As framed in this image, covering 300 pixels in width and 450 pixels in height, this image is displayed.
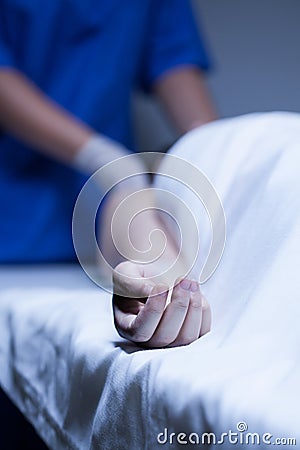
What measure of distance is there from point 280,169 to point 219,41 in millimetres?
956

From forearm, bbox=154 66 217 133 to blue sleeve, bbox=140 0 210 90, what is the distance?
14 mm

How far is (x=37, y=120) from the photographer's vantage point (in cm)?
108

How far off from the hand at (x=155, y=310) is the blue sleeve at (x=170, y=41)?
78 centimetres

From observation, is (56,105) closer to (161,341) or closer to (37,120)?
(37,120)

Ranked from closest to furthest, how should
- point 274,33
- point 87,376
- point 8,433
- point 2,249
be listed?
point 87,376, point 8,433, point 2,249, point 274,33

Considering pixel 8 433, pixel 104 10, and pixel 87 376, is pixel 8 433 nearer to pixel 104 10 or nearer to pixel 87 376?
pixel 87 376

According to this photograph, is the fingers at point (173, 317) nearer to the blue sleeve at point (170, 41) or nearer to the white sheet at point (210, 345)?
the white sheet at point (210, 345)

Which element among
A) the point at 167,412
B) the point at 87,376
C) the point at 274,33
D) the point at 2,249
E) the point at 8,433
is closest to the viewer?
the point at 167,412

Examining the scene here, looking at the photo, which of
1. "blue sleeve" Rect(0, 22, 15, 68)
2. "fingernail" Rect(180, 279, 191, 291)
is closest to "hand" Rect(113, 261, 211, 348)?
"fingernail" Rect(180, 279, 191, 291)

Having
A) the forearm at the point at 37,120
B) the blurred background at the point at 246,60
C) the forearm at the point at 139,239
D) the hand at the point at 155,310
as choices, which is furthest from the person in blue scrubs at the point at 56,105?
the hand at the point at 155,310

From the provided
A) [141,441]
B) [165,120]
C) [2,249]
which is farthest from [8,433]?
[165,120]

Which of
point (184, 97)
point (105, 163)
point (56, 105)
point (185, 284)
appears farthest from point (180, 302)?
point (184, 97)

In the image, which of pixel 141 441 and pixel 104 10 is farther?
pixel 104 10

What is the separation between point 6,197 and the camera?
1.12m
